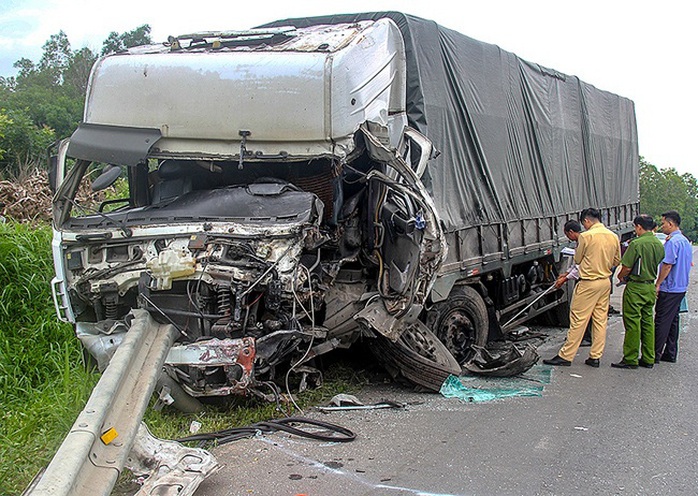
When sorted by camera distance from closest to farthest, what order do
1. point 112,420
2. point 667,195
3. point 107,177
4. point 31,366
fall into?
point 112,420, point 107,177, point 31,366, point 667,195

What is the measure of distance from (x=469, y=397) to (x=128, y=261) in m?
2.97

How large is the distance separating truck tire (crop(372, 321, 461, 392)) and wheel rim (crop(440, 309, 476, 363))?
1.80ft

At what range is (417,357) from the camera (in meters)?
5.88

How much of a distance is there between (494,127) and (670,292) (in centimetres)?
257

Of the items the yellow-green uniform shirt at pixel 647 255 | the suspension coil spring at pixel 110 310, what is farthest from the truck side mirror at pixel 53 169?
the yellow-green uniform shirt at pixel 647 255

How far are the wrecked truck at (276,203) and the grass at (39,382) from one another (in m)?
0.28

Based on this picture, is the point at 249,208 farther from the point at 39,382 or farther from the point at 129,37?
the point at 129,37

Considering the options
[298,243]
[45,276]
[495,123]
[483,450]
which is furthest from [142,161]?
[495,123]

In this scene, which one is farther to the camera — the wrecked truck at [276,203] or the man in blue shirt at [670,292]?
the man in blue shirt at [670,292]

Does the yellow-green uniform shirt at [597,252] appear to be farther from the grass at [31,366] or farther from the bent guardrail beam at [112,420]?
the grass at [31,366]

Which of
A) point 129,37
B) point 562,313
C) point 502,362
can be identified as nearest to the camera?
point 502,362

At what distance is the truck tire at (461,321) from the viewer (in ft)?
21.7

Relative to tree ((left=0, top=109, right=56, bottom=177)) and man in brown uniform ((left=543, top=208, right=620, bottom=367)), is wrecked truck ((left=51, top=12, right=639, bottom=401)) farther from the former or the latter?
tree ((left=0, top=109, right=56, bottom=177))

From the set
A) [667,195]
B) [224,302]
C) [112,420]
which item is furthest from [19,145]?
[667,195]
